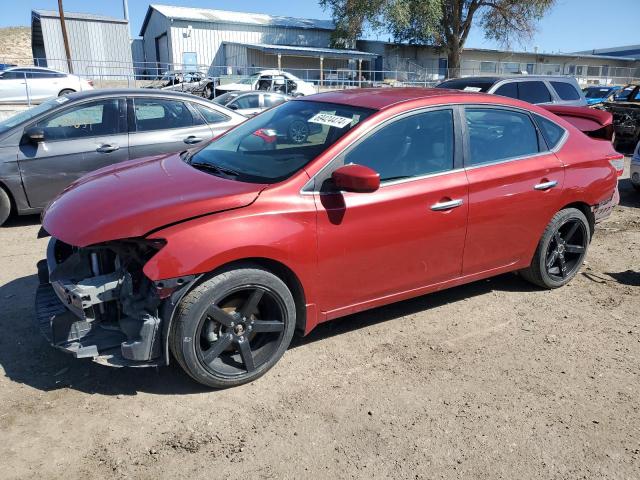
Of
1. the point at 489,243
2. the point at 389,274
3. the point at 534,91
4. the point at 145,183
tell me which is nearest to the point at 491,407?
the point at 389,274

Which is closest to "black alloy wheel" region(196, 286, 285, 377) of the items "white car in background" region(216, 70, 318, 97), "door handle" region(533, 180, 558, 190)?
"door handle" region(533, 180, 558, 190)

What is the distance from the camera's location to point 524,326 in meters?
4.08

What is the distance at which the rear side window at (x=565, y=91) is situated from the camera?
10.2 meters

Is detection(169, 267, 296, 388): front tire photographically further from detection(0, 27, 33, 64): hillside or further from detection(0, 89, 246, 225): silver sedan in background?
detection(0, 27, 33, 64): hillside

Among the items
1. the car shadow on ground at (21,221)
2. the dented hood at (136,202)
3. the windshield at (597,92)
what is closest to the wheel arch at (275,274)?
the dented hood at (136,202)

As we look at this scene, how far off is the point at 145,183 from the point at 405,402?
2123 mm

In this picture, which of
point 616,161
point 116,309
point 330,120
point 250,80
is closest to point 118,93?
point 330,120

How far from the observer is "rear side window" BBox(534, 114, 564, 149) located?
4438mm

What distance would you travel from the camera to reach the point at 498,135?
414 cm

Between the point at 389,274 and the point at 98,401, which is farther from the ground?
the point at 389,274

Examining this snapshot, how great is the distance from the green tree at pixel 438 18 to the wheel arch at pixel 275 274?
1362 inches

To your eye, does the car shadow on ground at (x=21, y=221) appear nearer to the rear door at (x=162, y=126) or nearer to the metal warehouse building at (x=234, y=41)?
the rear door at (x=162, y=126)

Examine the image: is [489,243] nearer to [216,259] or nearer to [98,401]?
[216,259]

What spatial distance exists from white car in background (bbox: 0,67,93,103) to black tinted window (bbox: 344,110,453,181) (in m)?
17.8
